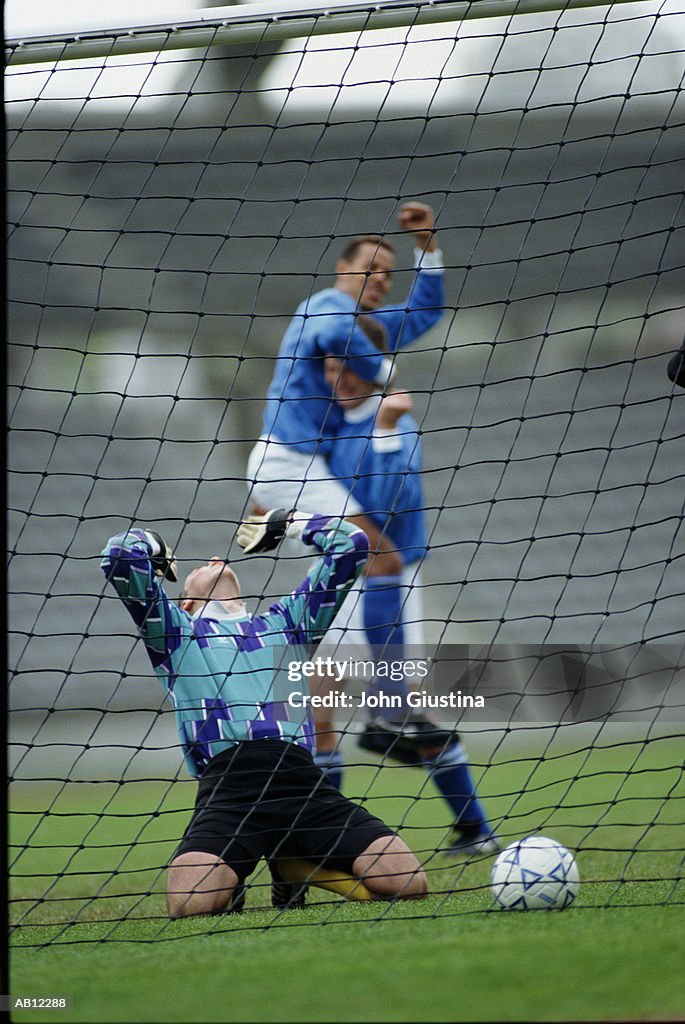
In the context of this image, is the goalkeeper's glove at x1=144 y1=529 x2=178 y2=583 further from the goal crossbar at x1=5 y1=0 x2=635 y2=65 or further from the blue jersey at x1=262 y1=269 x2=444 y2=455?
the goal crossbar at x1=5 y1=0 x2=635 y2=65

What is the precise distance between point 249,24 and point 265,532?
1395mm

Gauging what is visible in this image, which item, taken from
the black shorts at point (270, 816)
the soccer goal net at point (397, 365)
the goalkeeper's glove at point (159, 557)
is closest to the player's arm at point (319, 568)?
the goalkeeper's glove at point (159, 557)

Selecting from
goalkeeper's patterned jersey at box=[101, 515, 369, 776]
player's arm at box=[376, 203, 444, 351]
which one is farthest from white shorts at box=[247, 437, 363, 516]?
goalkeeper's patterned jersey at box=[101, 515, 369, 776]

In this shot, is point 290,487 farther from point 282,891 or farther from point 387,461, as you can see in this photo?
point 282,891

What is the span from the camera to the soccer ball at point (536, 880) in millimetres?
2252

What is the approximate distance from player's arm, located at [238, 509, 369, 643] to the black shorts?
330 mm

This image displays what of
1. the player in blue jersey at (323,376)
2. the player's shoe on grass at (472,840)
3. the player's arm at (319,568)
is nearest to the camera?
the player's arm at (319,568)

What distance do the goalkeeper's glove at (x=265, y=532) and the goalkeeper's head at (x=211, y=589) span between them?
82 millimetres

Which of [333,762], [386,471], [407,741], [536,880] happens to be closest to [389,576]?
[386,471]

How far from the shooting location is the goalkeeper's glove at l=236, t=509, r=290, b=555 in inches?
111

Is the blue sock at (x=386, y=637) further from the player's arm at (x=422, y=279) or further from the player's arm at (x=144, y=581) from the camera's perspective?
the player's arm at (x=144, y=581)

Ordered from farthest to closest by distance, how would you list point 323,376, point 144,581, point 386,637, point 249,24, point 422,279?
point 323,376 → point 386,637 → point 422,279 → point 249,24 → point 144,581

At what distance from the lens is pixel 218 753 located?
262 centimetres

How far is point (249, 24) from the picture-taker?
115 inches
